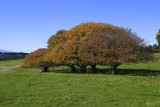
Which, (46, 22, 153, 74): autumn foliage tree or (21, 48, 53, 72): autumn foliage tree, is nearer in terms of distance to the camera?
(46, 22, 153, 74): autumn foliage tree

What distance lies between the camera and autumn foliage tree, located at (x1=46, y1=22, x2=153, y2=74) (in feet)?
73.9

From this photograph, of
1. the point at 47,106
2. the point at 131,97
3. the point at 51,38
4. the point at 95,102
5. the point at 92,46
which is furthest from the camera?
the point at 51,38

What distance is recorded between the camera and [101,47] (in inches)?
909

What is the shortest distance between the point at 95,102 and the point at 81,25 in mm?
20289

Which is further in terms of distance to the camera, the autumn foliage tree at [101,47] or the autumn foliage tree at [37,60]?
the autumn foliage tree at [37,60]

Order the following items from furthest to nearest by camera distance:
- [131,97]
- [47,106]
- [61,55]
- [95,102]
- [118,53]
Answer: [61,55] < [118,53] < [131,97] < [95,102] < [47,106]

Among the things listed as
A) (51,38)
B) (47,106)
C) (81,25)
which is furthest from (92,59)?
(47,106)

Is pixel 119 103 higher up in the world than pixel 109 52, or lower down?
lower down

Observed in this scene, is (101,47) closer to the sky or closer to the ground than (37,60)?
closer to the sky

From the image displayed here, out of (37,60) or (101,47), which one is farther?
(37,60)

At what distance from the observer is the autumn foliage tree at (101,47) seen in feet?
73.9

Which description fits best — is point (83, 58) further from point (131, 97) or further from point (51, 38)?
point (131, 97)

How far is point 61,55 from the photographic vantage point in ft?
86.6

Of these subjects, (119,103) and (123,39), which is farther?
(123,39)
